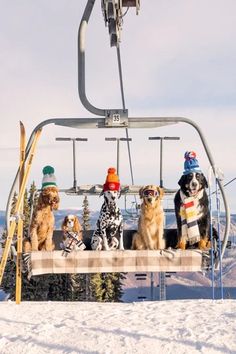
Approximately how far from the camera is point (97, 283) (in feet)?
135

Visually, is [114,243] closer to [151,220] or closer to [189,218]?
[151,220]

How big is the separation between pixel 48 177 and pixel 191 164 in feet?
8.22

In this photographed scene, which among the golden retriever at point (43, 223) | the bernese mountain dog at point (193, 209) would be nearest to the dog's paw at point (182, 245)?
the bernese mountain dog at point (193, 209)

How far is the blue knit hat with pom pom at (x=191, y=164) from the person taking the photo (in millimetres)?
8898

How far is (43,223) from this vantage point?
8.84m

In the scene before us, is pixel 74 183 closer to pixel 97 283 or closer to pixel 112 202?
pixel 112 202

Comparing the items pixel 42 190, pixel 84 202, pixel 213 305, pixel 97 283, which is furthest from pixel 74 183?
pixel 84 202

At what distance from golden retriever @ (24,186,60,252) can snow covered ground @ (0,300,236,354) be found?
1245 millimetres

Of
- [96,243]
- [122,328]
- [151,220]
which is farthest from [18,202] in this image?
[122,328]

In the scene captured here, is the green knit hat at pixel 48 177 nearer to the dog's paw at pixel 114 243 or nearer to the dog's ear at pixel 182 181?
the dog's paw at pixel 114 243

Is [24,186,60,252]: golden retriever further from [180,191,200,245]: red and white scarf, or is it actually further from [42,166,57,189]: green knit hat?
[180,191,200,245]: red and white scarf

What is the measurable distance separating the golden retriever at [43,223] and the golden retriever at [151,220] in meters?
1.50

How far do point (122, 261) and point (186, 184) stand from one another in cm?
165

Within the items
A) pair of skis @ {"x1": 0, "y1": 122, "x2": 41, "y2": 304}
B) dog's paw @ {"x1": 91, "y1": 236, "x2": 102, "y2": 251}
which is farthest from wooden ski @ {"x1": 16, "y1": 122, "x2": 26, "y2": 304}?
dog's paw @ {"x1": 91, "y1": 236, "x2": 102, "y2": 251}
